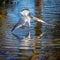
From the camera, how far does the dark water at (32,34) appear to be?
1.21m

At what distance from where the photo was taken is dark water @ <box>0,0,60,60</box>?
47.7 inches

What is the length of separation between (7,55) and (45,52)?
0.22 metres

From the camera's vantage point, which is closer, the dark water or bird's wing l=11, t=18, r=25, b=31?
the dark water

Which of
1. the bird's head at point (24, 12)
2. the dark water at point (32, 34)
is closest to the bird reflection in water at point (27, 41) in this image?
the dark water at point (32, 34)

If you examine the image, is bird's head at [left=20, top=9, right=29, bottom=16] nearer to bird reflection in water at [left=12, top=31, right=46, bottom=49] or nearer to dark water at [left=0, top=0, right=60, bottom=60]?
dark water at [left=0, top=0, right=60, bottom=60]

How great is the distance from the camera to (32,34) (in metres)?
1.30

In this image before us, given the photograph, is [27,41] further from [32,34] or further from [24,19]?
[24,19]

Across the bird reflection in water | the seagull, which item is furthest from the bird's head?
the bird reflection in water

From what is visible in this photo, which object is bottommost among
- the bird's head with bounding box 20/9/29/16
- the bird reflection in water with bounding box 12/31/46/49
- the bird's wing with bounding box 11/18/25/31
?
the bird reflection in water with bounding box 12/31/46/49

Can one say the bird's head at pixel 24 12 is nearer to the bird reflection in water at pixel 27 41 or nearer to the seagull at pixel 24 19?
the seagull at pixel 24 19

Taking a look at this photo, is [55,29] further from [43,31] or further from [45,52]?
[45,52]

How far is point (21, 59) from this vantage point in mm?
1187

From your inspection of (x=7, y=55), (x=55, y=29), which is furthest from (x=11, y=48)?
(x=55, y=29)

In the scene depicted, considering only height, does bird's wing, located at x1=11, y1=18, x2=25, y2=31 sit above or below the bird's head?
below
